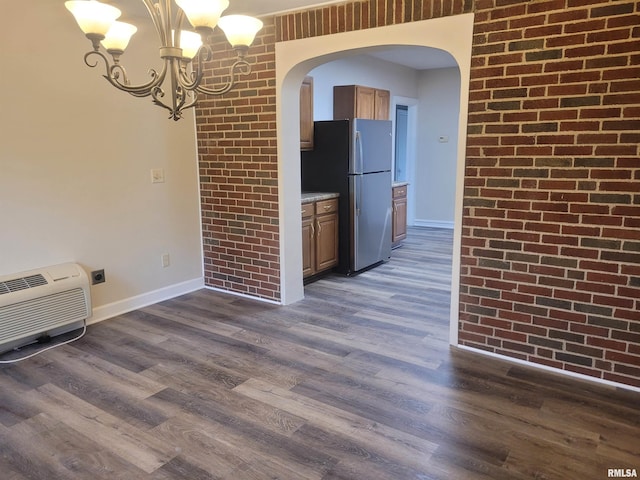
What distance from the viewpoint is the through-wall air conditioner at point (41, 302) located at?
299cm

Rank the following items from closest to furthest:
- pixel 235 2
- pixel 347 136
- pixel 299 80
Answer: pixel 235 2 → pixel 299 80 → pixel 347 136

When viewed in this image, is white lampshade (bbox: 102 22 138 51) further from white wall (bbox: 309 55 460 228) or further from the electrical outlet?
Answer: white wall (bbox: 309 55 460 228)

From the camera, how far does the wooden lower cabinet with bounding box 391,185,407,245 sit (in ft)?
19.4

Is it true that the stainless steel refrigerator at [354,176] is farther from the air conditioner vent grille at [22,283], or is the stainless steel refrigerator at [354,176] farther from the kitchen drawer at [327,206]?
the air conditioner vent grille at [22,283]

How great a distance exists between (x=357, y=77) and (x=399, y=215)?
1844mm

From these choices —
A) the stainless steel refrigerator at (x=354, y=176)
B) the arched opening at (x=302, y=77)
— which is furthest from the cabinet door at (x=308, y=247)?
the stainless steel refrigerator at (x=354, y=176)

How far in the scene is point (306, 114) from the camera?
461 centimetres

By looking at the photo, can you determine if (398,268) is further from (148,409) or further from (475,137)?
(148,409)

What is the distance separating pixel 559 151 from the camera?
8.48ft

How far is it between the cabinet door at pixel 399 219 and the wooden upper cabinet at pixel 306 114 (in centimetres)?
165

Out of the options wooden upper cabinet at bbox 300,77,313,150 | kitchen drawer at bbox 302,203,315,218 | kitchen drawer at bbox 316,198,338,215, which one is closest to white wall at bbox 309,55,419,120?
wooden upper cabinet at bbox 300,77,313,150

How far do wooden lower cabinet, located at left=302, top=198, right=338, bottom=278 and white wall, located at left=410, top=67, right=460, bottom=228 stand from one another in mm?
3358

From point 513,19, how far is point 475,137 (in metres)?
0.66

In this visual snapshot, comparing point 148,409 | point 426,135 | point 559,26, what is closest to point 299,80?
point 559,26
